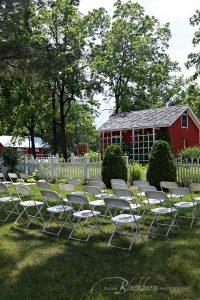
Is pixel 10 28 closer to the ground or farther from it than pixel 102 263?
farther from it

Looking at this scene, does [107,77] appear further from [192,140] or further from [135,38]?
[192,140]

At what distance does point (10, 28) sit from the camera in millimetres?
14359

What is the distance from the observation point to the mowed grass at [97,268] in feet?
16.3

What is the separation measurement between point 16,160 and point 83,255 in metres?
15.9

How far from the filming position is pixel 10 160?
21656 mm

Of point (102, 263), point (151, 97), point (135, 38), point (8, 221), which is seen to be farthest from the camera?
point (151, 97)

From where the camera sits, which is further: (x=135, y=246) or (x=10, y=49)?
(x=10, y=49)

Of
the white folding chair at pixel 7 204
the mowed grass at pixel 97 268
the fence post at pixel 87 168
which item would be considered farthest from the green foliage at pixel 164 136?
the mowed grass at pixel 97 268

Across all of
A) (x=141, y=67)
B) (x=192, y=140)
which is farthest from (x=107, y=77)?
(x=192, y=140)

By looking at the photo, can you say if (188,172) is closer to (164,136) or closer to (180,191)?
(180,191)

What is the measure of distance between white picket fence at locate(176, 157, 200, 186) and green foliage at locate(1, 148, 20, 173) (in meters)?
9.48

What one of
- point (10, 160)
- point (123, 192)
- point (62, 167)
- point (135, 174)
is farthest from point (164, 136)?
point (123, 192)

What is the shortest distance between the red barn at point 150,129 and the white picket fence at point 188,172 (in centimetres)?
1410

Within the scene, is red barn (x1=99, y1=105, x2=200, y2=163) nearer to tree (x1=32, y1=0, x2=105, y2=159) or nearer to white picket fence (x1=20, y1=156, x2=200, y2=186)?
tree (x1=32, y1=0, x2=105, y2=159)
